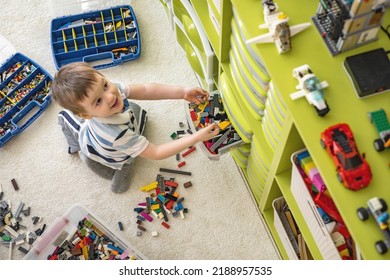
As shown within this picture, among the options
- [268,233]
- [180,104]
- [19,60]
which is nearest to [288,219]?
[268,233]

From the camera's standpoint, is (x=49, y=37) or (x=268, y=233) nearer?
(x=268, y=233)

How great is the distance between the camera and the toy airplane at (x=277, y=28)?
94 cm

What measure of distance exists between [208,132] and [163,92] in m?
0.31

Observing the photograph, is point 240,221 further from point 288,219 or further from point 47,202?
point 47,202

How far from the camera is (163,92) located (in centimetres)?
162

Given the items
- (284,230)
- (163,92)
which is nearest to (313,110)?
(284,230)

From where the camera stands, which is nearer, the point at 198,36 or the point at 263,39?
the point at 263,39

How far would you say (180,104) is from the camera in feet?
5.98

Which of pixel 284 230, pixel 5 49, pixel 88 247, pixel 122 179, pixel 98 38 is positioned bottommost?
pixel 284 230

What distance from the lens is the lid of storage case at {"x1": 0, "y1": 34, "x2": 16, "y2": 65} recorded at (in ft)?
6.32

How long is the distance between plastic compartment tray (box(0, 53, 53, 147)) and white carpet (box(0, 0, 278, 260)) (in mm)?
42

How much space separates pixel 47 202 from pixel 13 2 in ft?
3.38

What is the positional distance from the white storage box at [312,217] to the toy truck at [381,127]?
0.21 meters

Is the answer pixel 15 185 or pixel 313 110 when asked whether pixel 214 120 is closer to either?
pixel 313 110
